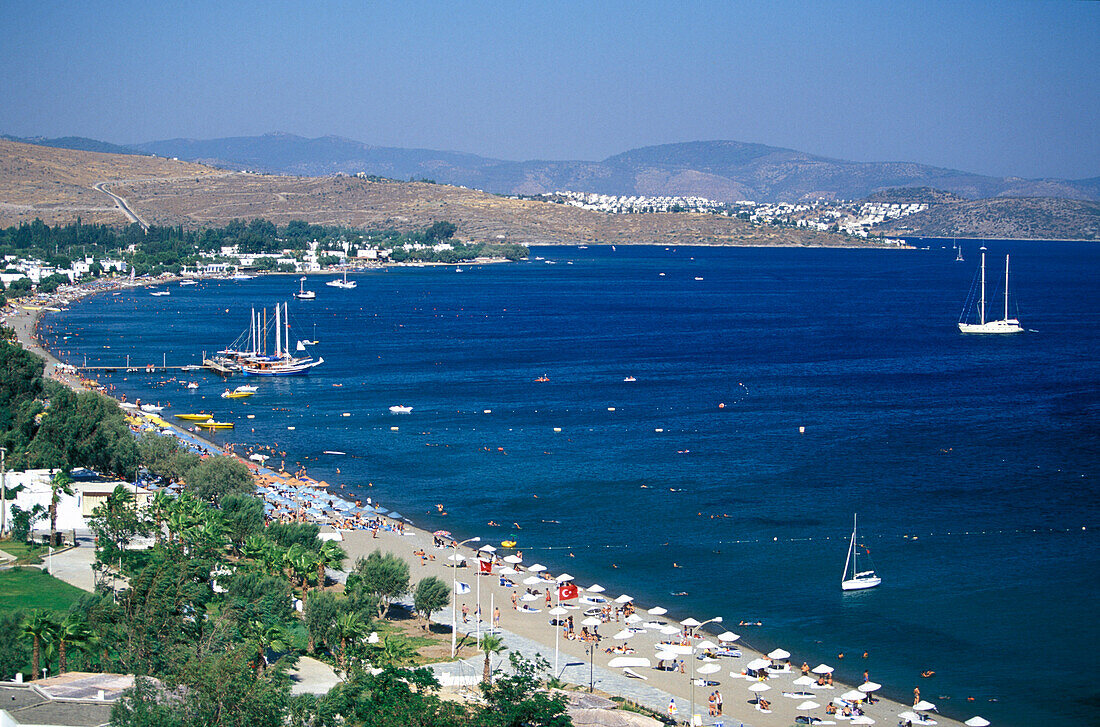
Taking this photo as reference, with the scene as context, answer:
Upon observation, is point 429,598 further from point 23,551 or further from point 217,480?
point 217,480

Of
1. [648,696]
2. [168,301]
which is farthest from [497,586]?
[168,301]

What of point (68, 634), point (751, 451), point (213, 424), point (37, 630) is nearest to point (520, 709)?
point (68, 634)

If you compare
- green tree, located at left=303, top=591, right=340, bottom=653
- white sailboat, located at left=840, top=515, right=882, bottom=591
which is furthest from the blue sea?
green tree, located at left=303, top=591, right=340, bottom=653

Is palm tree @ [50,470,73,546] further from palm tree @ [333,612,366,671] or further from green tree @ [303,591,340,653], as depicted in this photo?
palm tree @ [333,612,366,671]

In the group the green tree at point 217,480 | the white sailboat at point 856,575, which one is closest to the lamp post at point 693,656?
the white sailboat at point 856,575

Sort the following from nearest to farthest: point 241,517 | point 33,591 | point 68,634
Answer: point 68,634 → point 33,591 → point 241,517

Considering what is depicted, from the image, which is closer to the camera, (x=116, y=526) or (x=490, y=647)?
(x=490, y=647)

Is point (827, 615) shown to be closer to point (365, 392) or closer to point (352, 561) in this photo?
point (352, 561)
